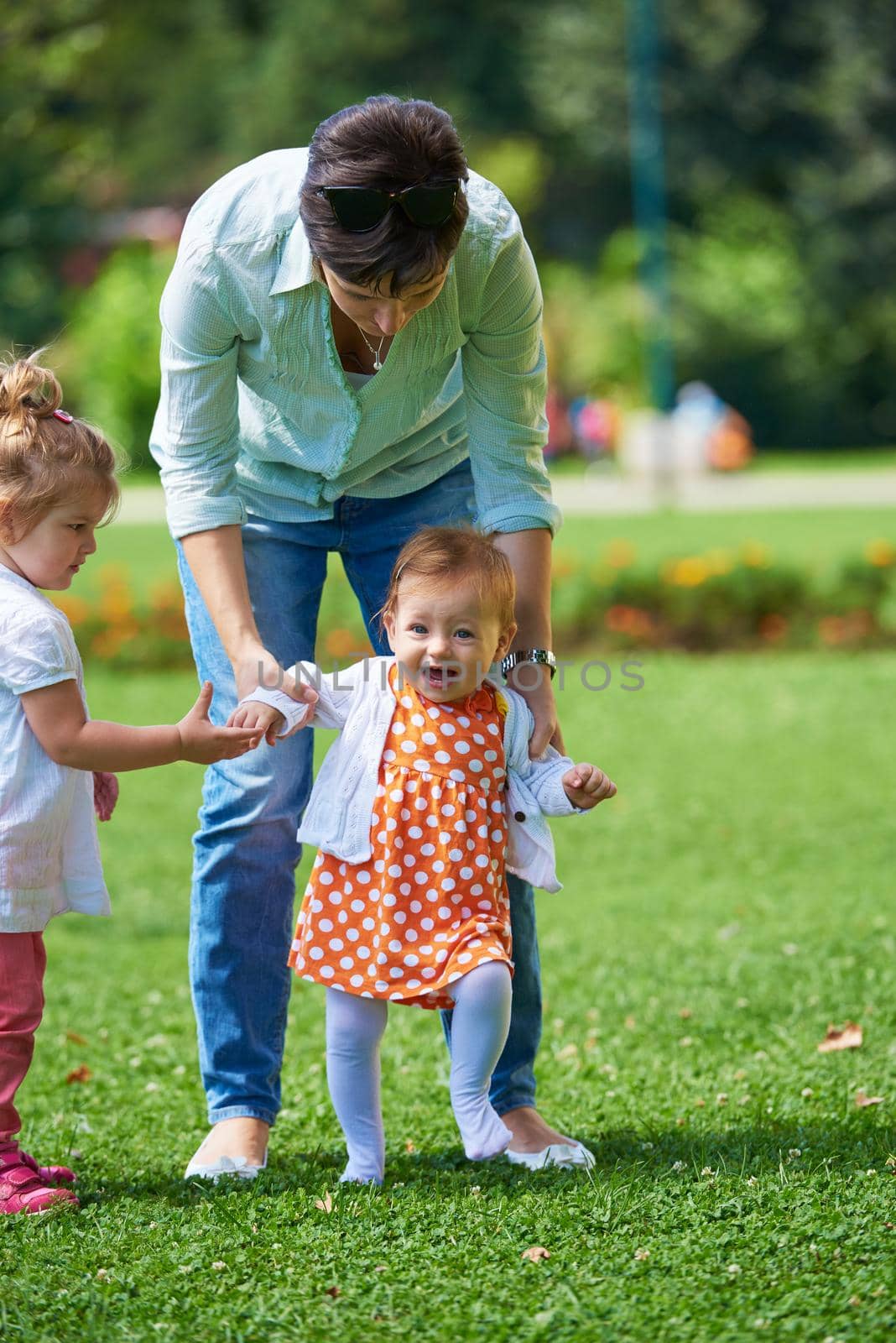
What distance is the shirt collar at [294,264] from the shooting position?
2.81 m

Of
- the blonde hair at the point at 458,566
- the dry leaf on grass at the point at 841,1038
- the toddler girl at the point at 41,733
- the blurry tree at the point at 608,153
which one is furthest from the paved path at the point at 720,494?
the toddler girl at the point at 41,733

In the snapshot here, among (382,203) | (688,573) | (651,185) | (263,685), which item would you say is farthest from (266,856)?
(651,185)

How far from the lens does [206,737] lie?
2801mm

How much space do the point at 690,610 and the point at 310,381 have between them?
7179 mm

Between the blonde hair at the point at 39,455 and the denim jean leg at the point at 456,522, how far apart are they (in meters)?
0.51

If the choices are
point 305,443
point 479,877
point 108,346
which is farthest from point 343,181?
point 108,346

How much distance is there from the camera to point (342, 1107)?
2971 millimetres

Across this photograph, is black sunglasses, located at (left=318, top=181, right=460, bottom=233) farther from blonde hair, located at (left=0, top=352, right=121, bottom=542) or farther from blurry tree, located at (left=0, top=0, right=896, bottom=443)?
blurry tree, located at (left=0, top=0, right=896, bottom=443)

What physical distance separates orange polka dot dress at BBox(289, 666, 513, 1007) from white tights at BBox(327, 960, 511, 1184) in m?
0.05

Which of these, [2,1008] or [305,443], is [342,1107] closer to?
[2,1008]

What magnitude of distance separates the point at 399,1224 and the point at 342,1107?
273 mm

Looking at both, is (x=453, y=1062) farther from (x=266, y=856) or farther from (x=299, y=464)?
(x=299, y=464)

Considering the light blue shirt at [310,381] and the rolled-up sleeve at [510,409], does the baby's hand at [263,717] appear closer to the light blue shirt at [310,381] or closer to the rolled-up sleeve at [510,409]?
the light blue shirt at [310,381]

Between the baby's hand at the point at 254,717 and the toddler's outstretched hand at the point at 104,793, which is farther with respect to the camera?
the toddler's outstretched hand at the point at 104,793
